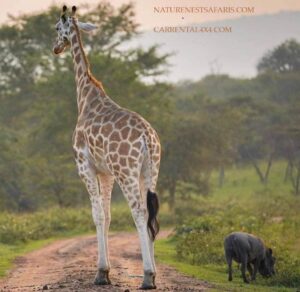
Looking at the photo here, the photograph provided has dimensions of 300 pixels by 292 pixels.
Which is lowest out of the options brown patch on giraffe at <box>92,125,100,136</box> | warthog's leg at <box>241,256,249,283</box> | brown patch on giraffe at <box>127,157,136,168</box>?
warthog's leg at <box>241,256,249,283</box>

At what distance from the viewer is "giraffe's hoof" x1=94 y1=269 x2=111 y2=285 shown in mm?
11422

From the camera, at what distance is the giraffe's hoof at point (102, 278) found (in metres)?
11.4

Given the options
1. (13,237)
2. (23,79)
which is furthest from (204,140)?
(13,237)

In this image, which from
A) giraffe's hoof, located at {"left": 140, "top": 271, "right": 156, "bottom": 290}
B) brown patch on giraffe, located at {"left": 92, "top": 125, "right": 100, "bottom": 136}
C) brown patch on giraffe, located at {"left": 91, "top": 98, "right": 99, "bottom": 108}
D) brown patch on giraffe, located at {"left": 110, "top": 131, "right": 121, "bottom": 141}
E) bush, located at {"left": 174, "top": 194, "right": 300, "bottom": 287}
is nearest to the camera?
giraffe's hoof, located at {"left": 140, "top": 271, "right": 156, "bottom": 290}

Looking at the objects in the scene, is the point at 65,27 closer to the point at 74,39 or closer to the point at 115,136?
the point at 74,39

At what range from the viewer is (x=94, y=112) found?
40.0 ft

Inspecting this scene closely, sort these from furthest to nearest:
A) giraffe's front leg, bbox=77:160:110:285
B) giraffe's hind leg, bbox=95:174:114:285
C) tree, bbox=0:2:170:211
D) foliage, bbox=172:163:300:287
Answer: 1. tree, bbox=0:2:170:211
2. foliage, bbox=172:163:300:287
3. giraffe's front leg, bbox=77:160:110:285
4. giraffe's hind leg, bbox=95:174:114:285

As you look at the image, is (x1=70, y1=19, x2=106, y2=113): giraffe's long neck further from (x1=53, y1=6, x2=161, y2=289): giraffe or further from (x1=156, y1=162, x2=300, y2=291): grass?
(x1=156, y1=162, x2=300, y2=291): grass

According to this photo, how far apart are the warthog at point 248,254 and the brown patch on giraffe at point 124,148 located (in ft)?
8.66

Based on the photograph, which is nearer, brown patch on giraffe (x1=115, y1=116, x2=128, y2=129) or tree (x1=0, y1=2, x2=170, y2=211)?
brown patch on giraffe (x1=115, y1=116, x2=128, y2=129)

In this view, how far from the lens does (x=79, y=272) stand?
41.6ft

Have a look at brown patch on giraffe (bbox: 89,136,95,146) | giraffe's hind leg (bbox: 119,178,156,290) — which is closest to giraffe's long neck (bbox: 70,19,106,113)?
brown patch on giraffe (bbox: 89,136,95,146)

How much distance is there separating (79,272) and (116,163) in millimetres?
2188

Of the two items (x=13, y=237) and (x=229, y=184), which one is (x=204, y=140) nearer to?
(x=229, y=184)
